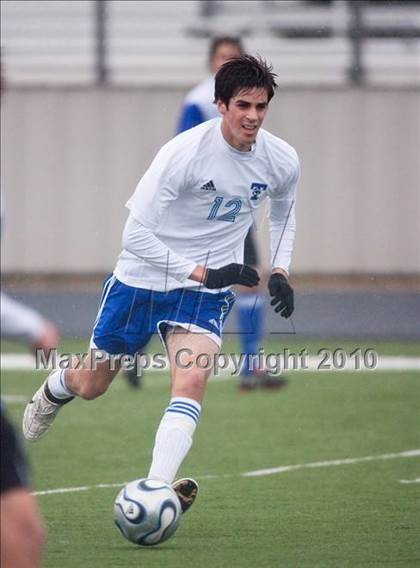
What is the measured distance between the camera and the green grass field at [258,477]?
19.6 feet

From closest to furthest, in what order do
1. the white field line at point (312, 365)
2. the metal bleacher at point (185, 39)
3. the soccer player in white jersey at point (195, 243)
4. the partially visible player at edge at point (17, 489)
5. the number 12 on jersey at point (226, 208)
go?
the partially visible player at edge at point (17, 489) < the soccer player in white jersey at point (195, 243) < the number 12 on jersey at point (226, 208) < the white field line at point (312, 365) < the metal bleacher at point (185, 39)

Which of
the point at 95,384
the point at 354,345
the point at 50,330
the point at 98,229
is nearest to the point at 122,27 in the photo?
the point at 98,229

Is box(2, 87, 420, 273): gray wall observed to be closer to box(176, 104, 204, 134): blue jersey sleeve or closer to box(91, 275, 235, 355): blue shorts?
box(176, 104, 204, 134): blue jersey sleeve

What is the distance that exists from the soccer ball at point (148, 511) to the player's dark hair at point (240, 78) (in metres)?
1.73

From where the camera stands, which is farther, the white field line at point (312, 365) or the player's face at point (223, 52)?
the white field line at point (312, 365)

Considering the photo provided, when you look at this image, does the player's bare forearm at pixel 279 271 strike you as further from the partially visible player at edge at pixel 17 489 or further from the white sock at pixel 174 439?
the partially visible player at edge at pixel 17 489

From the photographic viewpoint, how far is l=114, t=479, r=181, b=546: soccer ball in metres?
5.70

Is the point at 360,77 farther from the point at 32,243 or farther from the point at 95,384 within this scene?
the point at 95,384

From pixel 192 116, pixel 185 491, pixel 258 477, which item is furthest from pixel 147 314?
pixel 192 116

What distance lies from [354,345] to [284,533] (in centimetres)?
759

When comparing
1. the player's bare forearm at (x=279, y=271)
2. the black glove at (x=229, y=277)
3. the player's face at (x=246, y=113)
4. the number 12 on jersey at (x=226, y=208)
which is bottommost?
the player's bare forearm at (x=279, y=271)

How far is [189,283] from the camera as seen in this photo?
6.43 m

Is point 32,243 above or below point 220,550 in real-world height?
below

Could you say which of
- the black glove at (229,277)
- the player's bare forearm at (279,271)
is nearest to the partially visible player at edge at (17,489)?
the black glove at (229,277)
